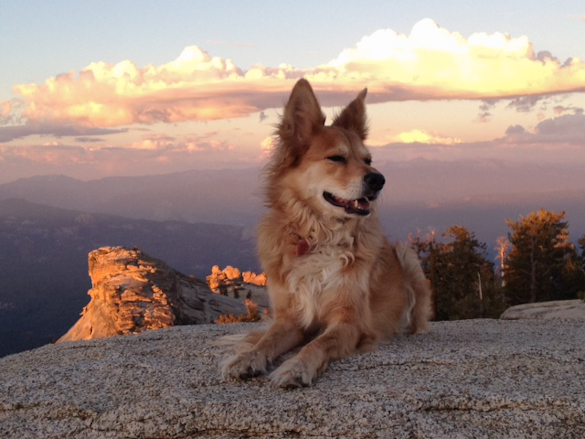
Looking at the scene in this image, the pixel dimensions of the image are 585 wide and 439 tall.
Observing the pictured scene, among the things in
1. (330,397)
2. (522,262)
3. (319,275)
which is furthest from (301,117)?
(522,262)

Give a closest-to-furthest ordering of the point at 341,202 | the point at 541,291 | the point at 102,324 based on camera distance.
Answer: the point at 341,202
the point at 102,324
the point at 541,291

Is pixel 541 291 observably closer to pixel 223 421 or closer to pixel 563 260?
pixel 563 260

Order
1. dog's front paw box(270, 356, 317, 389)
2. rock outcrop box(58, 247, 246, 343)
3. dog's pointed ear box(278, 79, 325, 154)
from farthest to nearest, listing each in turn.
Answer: rock outcrop box(58, 247, 246, 343), dog's pointed ear box(278, 79, 325, 154), dog's front paw box(270, 356, 317, 389)

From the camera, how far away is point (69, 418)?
6.62 metres

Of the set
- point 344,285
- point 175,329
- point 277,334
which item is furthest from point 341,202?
point 175,329

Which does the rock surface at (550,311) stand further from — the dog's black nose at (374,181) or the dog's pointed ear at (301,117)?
the dog's pointed ear at (301,117)

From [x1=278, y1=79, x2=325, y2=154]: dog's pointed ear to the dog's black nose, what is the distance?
1.06 metres

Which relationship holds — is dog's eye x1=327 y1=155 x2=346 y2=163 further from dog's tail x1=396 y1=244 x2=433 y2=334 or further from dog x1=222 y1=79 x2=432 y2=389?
dog's tail x1=396 y1=244 x2=433 y2=334

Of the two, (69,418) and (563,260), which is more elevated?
(69,418)

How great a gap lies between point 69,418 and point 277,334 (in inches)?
95.4

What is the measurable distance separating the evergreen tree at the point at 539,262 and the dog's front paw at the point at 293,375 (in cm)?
3522

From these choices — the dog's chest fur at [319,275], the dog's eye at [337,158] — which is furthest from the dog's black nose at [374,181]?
the dog's chest fur at [319,275]

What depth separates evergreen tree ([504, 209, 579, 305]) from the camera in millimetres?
39562

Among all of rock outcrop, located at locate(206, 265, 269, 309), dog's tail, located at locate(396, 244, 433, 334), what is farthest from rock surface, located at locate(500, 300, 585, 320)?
rock outcrop, located at locate(206, 265, 269, 309)
